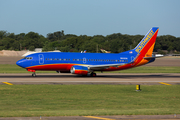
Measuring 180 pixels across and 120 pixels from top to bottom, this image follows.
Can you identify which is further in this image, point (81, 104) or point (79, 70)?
point (79, 70)

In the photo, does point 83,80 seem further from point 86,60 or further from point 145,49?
point 145,49

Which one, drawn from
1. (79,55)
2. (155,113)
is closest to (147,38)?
(79,55)

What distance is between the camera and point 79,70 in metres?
43.7

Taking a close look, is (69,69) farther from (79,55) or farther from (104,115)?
(104,115)

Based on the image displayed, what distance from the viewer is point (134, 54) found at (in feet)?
163

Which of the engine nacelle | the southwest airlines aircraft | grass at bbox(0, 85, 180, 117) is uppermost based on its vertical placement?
the southwest airlines aircraft

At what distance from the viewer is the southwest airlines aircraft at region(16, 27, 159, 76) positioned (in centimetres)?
4394

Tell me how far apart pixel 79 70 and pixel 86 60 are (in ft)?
10.1

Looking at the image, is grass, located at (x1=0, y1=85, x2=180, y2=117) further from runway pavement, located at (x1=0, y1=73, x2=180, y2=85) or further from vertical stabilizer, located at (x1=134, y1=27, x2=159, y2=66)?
vertical stabilizer, located at (x1=134, y1=27, x2=159, y2=66)

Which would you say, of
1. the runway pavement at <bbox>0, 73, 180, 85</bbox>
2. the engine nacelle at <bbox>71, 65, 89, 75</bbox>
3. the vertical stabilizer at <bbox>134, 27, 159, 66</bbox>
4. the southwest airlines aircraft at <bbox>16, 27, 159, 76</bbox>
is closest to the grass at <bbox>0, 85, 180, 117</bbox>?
the runway pavement at <bbox>0, 73, 180, 85</bbox>

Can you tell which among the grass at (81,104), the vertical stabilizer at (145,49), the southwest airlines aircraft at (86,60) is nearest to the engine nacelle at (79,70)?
the southwest airlines aircraft at (86,60)

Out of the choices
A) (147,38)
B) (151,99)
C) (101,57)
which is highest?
(147,38)

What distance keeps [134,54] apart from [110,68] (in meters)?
6.02

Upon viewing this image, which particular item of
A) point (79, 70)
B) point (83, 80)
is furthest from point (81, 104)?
point (79, 70)
